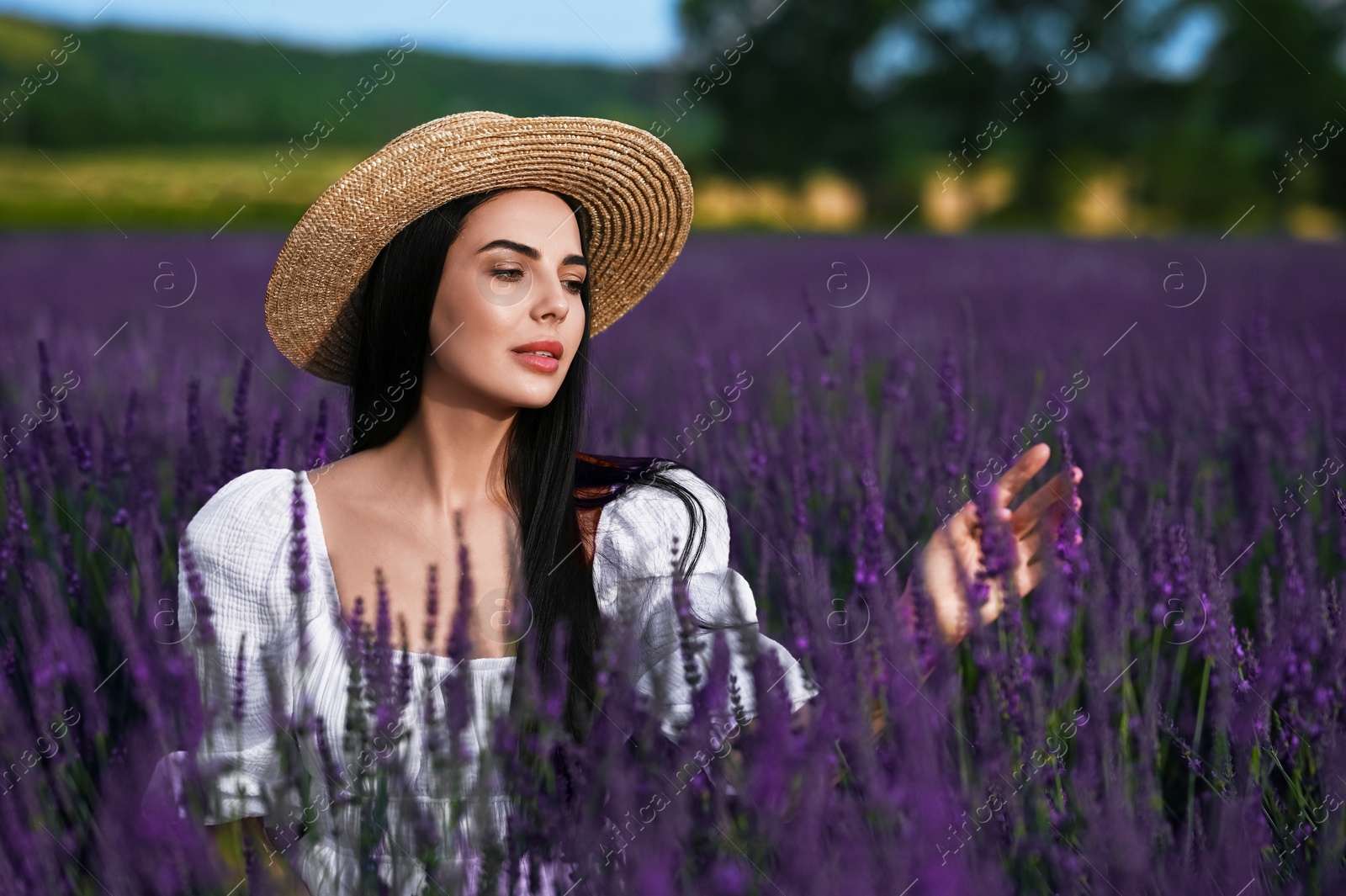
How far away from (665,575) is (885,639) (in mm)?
632

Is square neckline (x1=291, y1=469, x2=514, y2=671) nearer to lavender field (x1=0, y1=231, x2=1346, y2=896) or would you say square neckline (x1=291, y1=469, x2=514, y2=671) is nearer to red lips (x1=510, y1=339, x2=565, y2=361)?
lavender field (x1=0, y1=231, x2=1346, y2=896)

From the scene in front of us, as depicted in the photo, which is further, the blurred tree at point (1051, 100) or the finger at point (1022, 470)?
the blurred tree at point (1051, 100)

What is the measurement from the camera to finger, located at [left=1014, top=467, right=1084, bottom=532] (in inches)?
55.2

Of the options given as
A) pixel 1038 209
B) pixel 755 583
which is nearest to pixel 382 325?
pixel 755 583

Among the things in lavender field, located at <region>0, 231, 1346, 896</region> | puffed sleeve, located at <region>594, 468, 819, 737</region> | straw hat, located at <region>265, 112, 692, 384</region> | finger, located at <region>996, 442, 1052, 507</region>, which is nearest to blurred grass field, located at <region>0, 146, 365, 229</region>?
lavender field, located at <region>0, 231, 1346, 896</region>

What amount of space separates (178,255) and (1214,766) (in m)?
10.3

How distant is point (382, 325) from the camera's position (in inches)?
66.8

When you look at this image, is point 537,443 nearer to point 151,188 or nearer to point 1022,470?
point 1022,470

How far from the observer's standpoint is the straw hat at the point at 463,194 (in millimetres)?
1590

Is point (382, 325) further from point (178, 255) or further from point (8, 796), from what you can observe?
point (178, 255)

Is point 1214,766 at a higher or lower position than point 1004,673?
lower

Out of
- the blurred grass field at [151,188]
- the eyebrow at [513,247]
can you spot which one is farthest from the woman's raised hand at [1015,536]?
the blurred grass field at [151,188]

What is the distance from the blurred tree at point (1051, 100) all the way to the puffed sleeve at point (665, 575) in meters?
35.9

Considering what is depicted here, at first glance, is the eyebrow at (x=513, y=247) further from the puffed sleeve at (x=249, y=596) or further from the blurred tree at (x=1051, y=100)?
the blurred tree at (x=1051, y=100)
